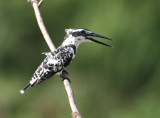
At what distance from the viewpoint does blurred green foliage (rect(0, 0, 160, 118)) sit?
4605mm

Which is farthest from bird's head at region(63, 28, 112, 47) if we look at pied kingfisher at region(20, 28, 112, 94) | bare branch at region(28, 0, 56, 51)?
bare branch at region(28, 0, 56, 51)

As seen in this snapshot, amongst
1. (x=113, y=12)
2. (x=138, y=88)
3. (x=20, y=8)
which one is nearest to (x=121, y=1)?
(x=113, y=12)

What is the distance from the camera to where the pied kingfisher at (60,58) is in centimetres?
332

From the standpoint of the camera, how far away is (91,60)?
4914mm

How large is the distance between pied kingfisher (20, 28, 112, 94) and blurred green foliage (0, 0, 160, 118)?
1.07 metres

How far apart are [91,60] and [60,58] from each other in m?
1.52

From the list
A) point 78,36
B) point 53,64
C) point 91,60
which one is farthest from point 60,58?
point 91,60

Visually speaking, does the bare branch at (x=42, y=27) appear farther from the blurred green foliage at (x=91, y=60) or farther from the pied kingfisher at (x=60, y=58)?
the blurred green foliage at (x=91, y=60)

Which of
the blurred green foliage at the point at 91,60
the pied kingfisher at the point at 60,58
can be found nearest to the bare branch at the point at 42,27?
the pied kingfisher at the point at 60,58

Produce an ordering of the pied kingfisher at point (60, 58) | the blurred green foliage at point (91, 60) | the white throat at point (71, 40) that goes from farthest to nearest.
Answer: the blurred green foliage at point (91, 60) → the white throat at point (71, 40) → the pied kingfisher at point (60, 58)

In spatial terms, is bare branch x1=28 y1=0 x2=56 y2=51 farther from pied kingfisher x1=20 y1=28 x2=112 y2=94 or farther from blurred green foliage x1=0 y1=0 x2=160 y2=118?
blurred green foliage x1=0 y1=0 x2=160 y2=118

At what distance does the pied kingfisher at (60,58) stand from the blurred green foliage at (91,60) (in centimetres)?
107

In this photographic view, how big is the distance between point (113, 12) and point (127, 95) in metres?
0.78

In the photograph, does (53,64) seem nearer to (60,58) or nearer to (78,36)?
(60,58)
